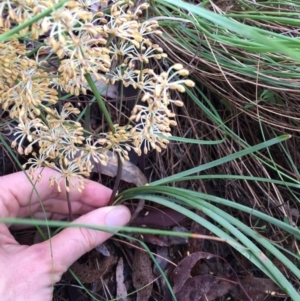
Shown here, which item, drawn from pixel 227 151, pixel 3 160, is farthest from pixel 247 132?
pixel 3 160

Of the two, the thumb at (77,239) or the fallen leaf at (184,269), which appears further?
the fallen leaf at (184,269)

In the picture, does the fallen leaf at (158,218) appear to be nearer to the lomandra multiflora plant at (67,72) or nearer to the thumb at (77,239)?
the thumb at (77,239)

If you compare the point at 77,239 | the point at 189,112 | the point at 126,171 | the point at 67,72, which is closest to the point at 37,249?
the point at 77,239

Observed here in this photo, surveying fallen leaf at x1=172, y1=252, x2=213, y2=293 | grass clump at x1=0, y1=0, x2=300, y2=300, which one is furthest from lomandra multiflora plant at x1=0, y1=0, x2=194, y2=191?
fallen leaf at x1=172, y1=252, x2=213, y2=293

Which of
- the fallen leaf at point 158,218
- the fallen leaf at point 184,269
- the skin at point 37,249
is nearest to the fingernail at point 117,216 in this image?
the skin at point 37,249

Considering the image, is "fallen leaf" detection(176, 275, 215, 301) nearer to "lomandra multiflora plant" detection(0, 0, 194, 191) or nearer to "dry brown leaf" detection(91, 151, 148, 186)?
"dry brown leaf" detection(91, 151, 148, 186)

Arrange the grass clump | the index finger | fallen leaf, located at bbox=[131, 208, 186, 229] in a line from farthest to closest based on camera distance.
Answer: fallen leaf, located at bbox=[131, 208, 186, 229] < the index finger < the grass clump
